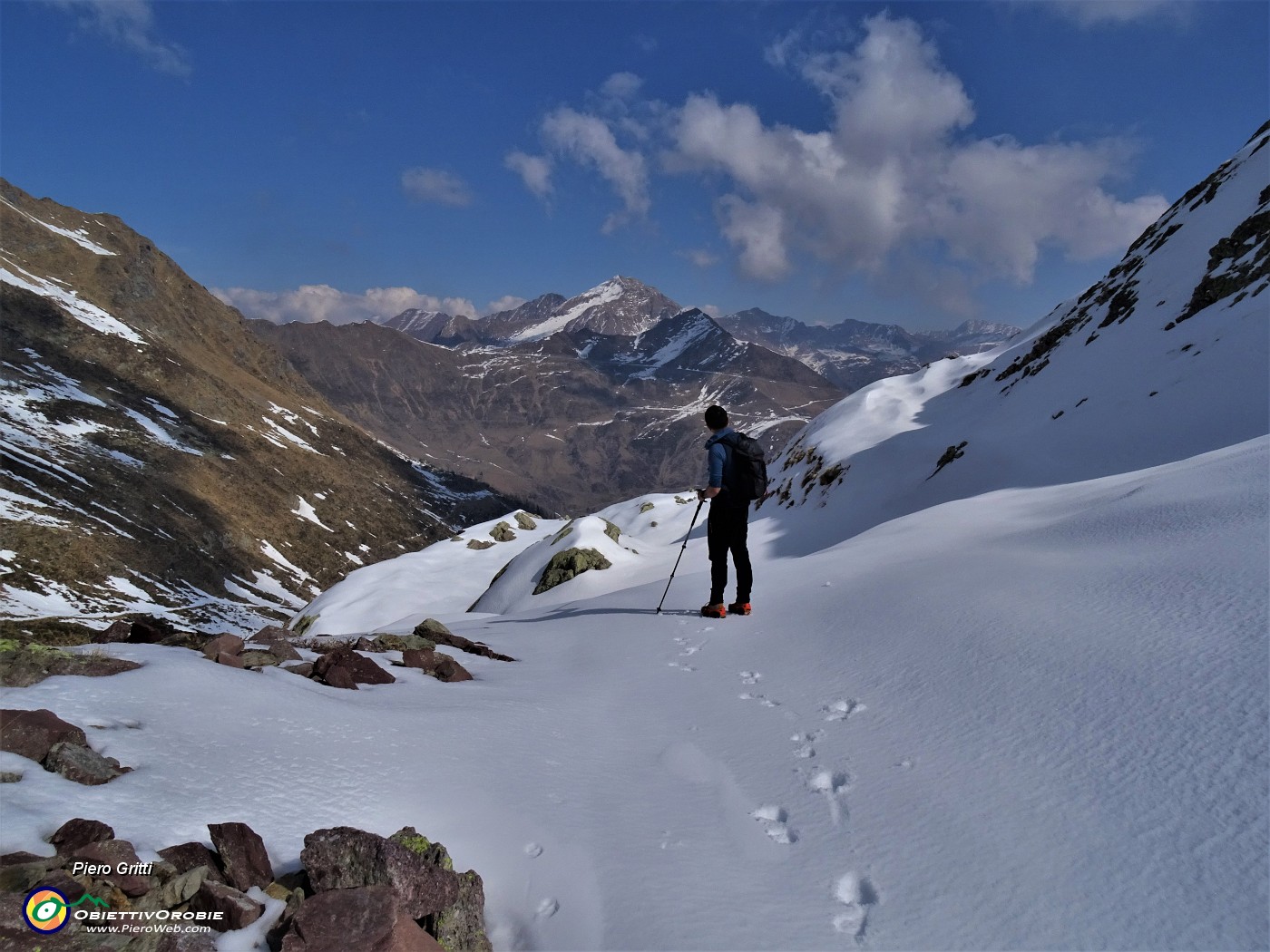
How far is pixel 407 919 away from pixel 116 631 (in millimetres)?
7652

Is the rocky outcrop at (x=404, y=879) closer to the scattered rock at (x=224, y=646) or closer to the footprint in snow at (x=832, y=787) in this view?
the footprint in snow at (x=832, y=787)

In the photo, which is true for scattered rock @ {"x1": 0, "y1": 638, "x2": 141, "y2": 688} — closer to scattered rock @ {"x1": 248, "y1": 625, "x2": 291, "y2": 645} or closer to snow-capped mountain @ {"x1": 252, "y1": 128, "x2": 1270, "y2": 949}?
snow-capped mountain @ {"x1": 252, "y1": 128, "x2": 1270, "y2": 949}

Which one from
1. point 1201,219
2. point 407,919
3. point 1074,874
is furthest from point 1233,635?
point 1201,219

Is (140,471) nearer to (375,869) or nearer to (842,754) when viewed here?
(375,869)

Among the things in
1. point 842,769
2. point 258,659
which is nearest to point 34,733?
point 258,659

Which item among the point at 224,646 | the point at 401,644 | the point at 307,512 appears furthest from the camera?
the point at 307,512

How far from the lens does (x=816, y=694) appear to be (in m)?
6.18

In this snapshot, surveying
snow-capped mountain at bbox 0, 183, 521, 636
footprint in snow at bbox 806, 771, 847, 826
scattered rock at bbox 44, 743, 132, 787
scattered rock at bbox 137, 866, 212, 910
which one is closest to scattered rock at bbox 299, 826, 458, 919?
scattered rock at bbox 137, 866, 212, 910

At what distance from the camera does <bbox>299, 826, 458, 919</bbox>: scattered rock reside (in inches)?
126

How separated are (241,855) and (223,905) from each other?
32 cm

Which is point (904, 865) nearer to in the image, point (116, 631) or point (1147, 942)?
point (1147, 942)

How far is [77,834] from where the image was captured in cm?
305

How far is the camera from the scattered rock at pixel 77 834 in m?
3.00

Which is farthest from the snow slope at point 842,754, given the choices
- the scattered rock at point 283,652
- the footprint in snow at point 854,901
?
the scattered rock at point 283,652
